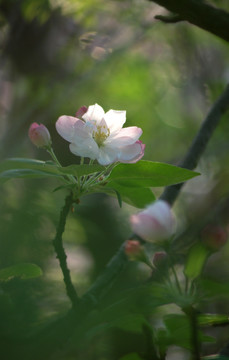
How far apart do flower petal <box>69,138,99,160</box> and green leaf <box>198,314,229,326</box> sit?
0.24 meters

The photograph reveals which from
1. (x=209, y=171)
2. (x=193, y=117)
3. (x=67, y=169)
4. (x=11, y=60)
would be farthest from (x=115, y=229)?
(x=11, y=60)

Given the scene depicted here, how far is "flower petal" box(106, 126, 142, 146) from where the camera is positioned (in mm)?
709

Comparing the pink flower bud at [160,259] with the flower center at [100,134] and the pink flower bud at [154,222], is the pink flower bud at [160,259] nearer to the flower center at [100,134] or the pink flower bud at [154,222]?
the pink flower bud at [154,222]

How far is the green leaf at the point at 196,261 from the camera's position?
60cm

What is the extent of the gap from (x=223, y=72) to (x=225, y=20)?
1722 millimetres

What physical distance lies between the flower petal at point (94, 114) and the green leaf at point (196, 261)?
0.81 feet

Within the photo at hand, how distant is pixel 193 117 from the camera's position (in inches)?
92.0

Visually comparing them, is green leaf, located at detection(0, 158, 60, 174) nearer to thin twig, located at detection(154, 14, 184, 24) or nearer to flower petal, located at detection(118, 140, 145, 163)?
flower petal, located at detection(118, 140, 145, 163)

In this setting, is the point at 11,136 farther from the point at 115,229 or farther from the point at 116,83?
the point at 115,229

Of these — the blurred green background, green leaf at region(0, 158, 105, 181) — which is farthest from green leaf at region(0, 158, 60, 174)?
the blurred green background

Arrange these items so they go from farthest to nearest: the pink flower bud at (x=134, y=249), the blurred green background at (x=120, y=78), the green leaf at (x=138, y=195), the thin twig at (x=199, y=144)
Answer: the blurred green background at (x=120, y=78), the thin twig at (x=199, y=144), the green leaf at (x=138, y=195), the pink flower bud at (x=134, y=249)

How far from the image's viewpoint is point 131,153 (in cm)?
68

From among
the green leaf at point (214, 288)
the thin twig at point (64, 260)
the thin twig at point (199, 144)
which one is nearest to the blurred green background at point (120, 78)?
the thin twig at point (199, 144)

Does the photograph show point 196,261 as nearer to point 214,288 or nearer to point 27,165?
point 214,288
